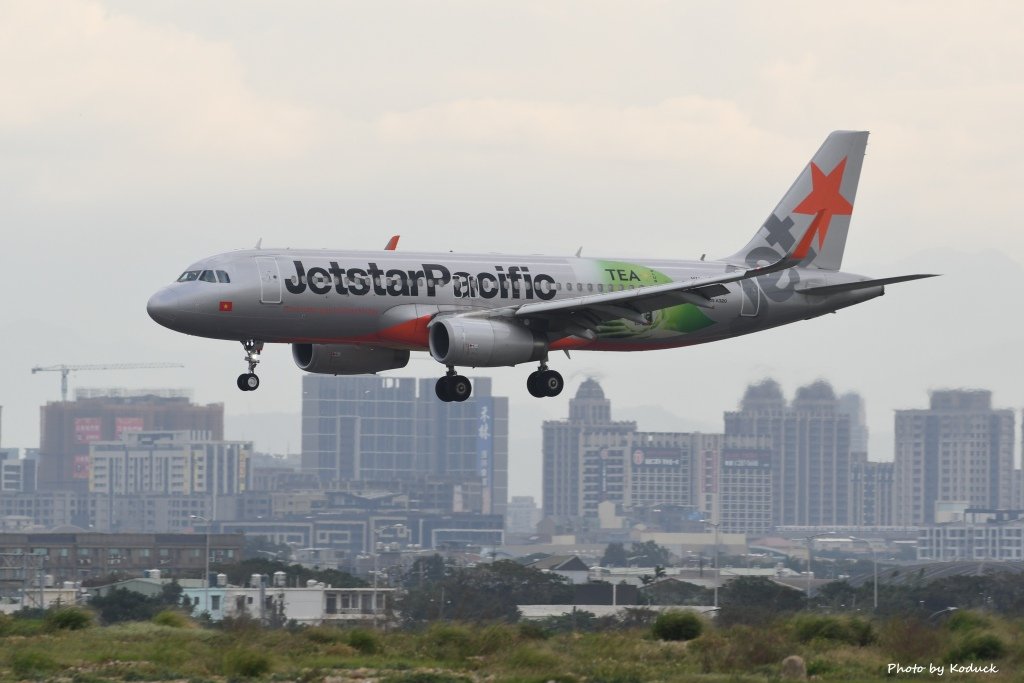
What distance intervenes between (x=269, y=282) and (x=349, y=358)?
5.60 metres

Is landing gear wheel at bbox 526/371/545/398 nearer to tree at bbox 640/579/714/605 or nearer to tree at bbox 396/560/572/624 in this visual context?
tree at bbox 396/560/572/624

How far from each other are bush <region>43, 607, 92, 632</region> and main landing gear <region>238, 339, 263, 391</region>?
34.6 ft

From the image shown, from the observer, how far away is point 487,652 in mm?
48719

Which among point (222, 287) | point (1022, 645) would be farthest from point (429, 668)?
point (222, 287)

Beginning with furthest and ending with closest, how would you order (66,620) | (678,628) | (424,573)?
(424,573) → (678,628) → (66,620)

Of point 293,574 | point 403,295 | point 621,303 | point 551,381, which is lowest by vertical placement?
point 293,574

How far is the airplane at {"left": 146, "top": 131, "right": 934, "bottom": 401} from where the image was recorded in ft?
201

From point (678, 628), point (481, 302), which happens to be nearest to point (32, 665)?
point (678, 628)

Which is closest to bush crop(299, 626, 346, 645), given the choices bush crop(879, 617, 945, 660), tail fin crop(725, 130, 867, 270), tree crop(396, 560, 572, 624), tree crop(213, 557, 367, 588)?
bush crop(879, 617, 945, 660)

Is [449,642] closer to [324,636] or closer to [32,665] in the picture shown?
[324,636]

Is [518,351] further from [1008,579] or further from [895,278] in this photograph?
[1008,579]

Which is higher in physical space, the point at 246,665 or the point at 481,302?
the point at 481,302

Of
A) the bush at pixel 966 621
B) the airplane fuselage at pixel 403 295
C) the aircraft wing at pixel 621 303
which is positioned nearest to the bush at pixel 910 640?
the bush at pixel 966 621

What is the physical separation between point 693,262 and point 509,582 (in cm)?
6718
